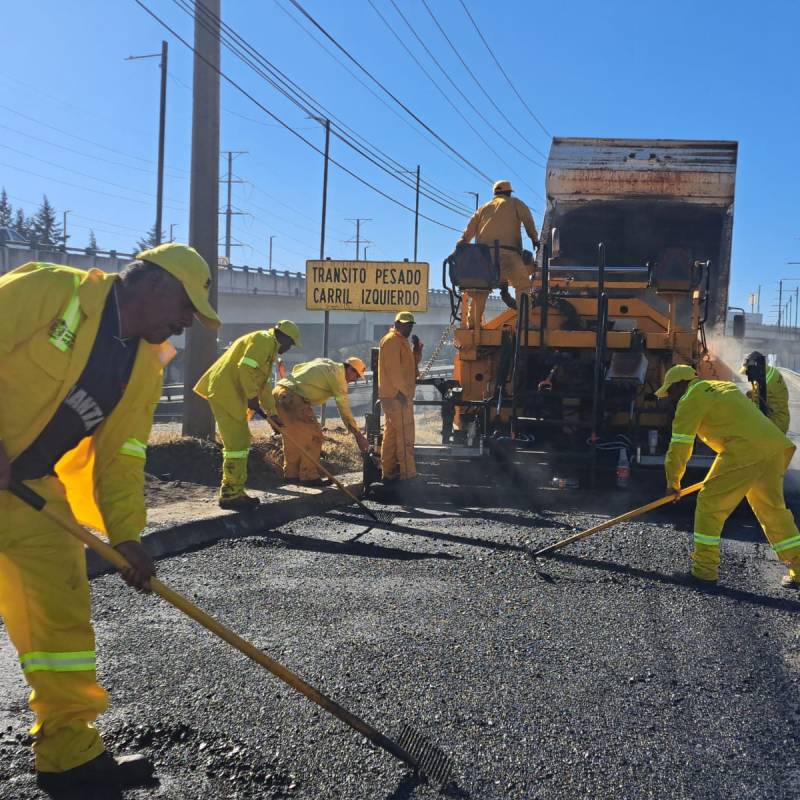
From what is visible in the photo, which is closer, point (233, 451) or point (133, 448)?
point (133, 448)

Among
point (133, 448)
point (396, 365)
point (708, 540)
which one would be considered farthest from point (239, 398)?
point (133, 448)

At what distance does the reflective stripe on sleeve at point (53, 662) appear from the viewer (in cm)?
274

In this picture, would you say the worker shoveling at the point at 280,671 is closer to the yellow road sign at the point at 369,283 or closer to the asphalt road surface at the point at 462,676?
the asphalt road surface at the point at 462,676

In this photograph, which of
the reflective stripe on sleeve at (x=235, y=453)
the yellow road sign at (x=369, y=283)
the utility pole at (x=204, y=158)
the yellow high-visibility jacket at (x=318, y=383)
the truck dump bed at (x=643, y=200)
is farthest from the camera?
the yellow road sign at (x=369, y=283)

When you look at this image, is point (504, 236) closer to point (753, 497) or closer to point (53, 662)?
Result: point (753, 497)

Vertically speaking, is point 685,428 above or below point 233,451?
above

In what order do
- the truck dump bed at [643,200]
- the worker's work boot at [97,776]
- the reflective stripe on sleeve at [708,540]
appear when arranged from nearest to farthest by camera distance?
the worker's work boot at [97,776] < the reflective stripe on sleeve at [708,540] < the truck dump bed at [643,200]

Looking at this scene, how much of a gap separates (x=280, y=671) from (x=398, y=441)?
586 centimetres

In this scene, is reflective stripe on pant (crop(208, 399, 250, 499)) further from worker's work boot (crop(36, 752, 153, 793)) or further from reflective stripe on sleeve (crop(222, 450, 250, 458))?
worker's work boot (crop(36, 752, 153, 793))

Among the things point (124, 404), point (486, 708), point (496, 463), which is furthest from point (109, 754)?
point (496, 463)

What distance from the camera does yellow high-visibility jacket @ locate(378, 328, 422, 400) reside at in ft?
29.0

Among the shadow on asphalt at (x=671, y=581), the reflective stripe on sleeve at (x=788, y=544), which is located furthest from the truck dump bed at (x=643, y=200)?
the shadow on asphalt at (x=671, y=581)

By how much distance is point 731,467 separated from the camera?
18.7 ft

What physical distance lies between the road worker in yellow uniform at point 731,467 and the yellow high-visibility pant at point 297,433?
3957 mm
